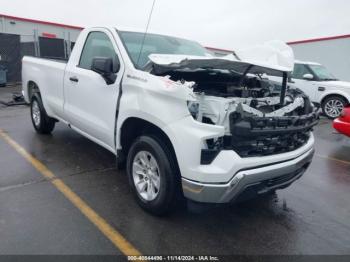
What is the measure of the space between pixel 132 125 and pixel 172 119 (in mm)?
840

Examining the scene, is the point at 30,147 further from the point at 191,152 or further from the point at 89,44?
the point at 191,152

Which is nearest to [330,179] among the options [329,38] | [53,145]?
[53,145]

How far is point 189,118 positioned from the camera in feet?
9.28

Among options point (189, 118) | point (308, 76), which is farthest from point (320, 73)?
point (189, 118)

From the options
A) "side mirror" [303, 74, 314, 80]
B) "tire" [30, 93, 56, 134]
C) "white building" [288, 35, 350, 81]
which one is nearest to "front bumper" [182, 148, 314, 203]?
"tire" [30, 93, 56, 134]

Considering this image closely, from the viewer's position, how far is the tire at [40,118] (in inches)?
240

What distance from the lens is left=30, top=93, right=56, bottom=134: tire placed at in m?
6.10

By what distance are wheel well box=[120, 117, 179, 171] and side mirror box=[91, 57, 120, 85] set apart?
58 centimetres

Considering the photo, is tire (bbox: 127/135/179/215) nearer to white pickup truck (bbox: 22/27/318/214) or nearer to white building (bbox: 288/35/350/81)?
white pickup truck (bbox: 22/27/318/214)

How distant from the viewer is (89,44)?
4.61 meters

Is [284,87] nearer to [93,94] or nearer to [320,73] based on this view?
[93,94]

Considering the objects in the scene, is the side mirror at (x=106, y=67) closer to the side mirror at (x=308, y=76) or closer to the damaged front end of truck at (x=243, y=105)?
the damaged front end of truck at (x=243, y=105)

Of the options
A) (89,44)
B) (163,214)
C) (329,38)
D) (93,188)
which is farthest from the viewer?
(329,38)

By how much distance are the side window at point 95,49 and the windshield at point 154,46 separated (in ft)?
0.76
